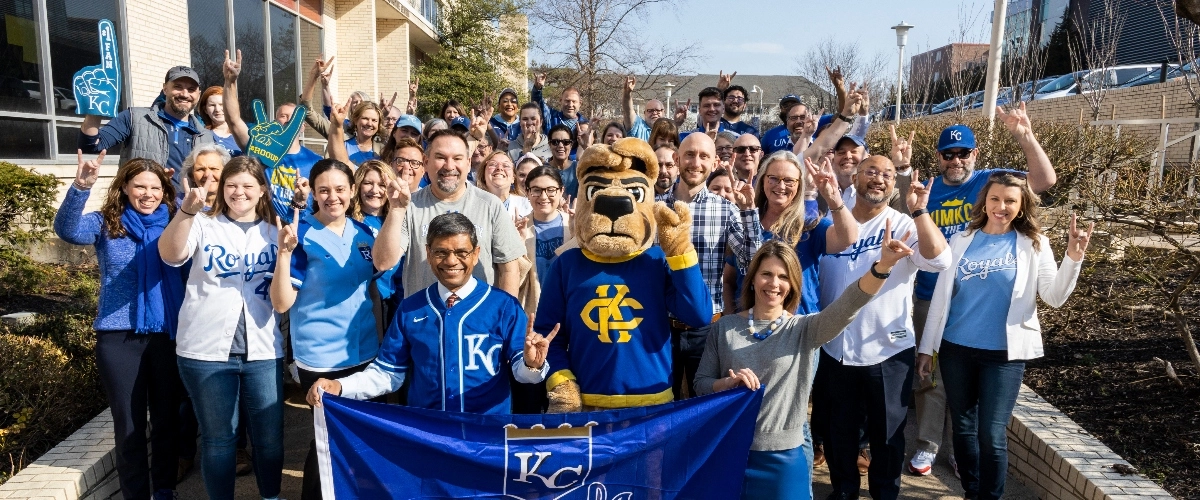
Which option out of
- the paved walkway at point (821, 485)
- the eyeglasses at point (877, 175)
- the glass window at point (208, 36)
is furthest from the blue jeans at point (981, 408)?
the glass window at point (208, 36)

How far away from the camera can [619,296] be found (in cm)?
334

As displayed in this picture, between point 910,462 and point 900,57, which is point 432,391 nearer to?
point 910,462

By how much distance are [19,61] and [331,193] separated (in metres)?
6.89

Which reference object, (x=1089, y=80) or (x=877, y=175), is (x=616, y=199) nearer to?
(x=877, y=175)

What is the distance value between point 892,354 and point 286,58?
14.7 m

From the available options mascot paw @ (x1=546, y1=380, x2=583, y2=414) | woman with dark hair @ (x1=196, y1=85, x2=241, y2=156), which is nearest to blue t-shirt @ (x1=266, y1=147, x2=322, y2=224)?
woman with dark hair @ (x1=196, y1=85, x2=241, y2=156)

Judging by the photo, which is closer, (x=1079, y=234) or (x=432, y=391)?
(x=432, y=391)

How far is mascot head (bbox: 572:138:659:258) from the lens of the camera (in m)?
3.26

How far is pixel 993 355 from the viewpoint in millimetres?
3912

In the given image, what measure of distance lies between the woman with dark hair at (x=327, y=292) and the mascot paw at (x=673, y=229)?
1570 mm

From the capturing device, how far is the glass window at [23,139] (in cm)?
848

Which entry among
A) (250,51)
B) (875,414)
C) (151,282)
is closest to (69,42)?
Result: (250,51)

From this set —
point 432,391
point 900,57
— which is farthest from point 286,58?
point 900,57

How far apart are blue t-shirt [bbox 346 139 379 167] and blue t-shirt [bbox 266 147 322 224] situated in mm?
457
